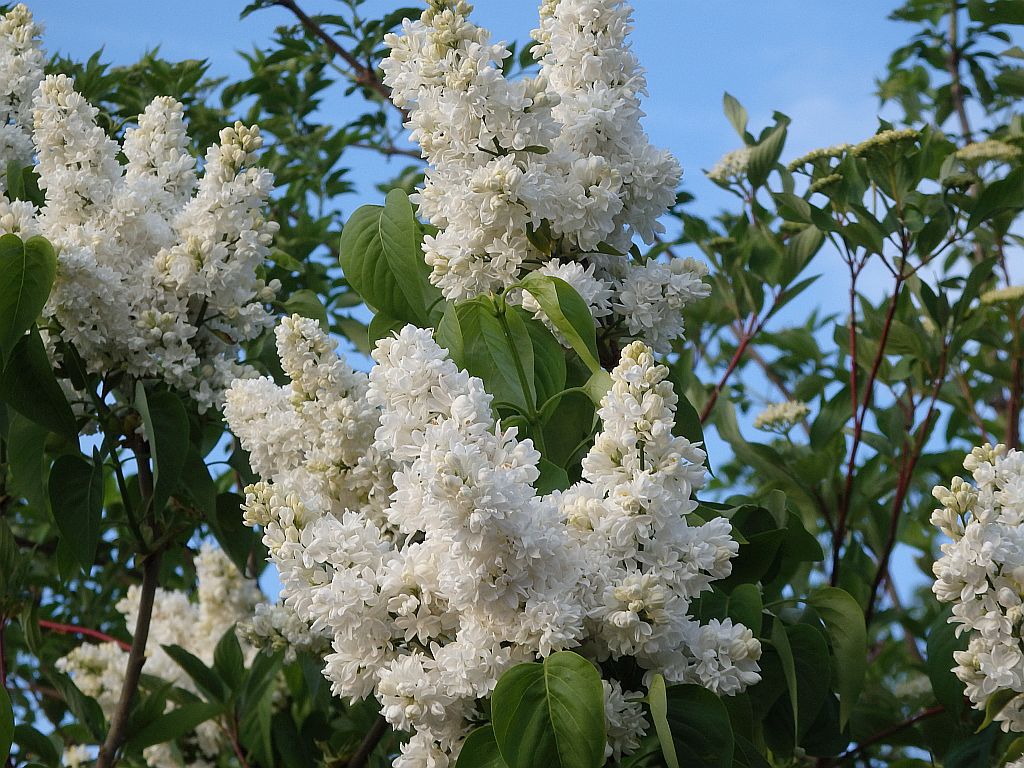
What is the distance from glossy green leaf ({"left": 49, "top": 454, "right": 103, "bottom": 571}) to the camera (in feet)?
5.35

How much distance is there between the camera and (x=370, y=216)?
1.34 meters

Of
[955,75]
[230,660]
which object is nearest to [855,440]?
[230,660]

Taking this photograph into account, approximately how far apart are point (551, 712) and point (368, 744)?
83 centimetres

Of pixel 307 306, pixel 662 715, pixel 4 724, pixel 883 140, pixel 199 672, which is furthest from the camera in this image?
pixel 199 672

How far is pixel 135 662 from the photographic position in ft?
5.82

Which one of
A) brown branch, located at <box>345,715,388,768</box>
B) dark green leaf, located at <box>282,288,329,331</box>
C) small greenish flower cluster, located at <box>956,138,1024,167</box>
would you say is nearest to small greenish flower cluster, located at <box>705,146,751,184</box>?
small greenish flower cluster, located at <box>956,138,1024,167</box>

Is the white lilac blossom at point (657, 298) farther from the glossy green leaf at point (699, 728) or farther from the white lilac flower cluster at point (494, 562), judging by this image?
the glossy green leaf at point (699, 728)

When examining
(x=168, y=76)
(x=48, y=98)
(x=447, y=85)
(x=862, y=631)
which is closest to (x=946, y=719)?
(x=862, y=631)

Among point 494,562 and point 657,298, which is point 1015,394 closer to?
point 657,298

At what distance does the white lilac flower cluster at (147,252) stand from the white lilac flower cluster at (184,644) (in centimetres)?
79

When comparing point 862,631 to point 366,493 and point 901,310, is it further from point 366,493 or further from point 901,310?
point 901,310

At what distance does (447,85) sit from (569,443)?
1.37 ft

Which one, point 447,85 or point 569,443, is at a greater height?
point 447,85

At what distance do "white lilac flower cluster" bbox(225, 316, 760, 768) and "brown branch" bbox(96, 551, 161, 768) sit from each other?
2.60 feet
